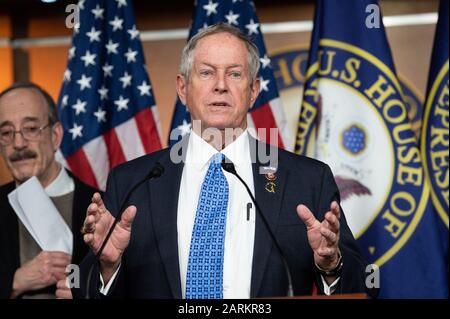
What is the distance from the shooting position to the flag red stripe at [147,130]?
150 inches

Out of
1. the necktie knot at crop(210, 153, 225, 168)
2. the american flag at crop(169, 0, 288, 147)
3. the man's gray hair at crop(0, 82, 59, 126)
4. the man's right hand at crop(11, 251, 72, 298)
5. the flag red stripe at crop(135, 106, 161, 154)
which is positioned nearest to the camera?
the necktie knot at crop(210, 153, 225, 168)

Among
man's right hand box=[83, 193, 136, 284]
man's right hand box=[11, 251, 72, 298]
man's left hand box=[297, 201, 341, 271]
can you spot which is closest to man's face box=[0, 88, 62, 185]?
man's right hand box=[11, 251, 72, 298]

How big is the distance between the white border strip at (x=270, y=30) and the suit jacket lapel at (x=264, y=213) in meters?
2.41

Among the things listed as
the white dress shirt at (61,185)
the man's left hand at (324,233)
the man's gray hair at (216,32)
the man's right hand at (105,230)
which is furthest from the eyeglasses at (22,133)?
the man's left hand at (324,233)

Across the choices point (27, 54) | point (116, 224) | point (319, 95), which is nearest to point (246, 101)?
point (116, 224)

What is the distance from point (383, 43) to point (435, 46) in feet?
1.08

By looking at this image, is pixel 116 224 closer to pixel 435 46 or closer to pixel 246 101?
pixel 246 101

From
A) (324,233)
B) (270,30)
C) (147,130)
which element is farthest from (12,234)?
(270,30)

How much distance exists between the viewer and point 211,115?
8.14ft

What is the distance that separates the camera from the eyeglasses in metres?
3.24

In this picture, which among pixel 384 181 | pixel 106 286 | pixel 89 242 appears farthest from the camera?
pixel 384 181

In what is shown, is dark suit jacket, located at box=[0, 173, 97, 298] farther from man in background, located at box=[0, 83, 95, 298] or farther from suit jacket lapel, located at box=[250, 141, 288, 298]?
suit jacket lapel, located at box=[250, 141, 288, 298]

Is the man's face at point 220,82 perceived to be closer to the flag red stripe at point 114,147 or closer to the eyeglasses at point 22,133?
the eyeglasses at point 22,133

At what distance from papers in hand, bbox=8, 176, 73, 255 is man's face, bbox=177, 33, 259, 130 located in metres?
0.93
